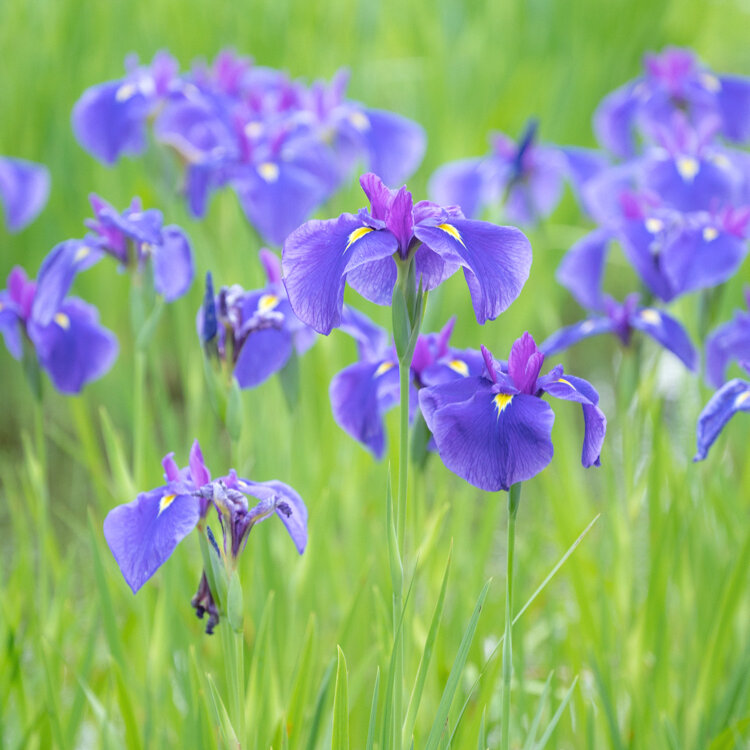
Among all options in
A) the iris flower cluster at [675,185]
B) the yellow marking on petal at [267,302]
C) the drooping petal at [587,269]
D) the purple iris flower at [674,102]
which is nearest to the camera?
the yellow marking on petal at [267,302]

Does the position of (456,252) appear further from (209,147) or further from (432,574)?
(209,147)

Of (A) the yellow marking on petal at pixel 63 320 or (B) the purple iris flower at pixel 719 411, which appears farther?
(A) the yellow marking on petal at pixel 63 320

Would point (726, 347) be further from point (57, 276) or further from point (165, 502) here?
point (57, 276)

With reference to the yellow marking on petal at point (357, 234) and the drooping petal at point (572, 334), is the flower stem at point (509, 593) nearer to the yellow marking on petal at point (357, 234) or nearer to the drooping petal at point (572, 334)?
the yellow marking on petal at point (357, 234)

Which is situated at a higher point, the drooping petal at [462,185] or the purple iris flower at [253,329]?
the drooping petal at [462,185]

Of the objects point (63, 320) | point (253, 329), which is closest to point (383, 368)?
point (253, 329)

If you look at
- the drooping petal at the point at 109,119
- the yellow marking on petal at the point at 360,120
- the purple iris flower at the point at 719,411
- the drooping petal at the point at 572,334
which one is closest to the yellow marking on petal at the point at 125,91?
the drooping petal at the point at 109,119

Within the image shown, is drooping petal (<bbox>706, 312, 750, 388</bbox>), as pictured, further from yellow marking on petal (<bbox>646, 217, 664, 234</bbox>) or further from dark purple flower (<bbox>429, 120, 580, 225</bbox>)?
dark purple flower (<bbox>429, 120, 580, 225</bbox>)
